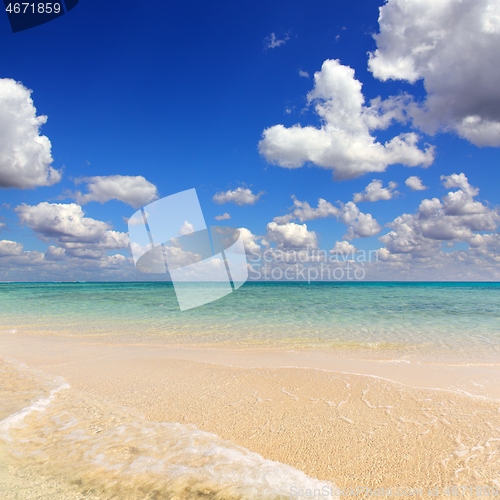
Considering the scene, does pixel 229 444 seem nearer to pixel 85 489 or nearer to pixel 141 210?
pixel 85 489

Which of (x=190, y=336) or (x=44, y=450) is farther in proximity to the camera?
(x=190, y=336)

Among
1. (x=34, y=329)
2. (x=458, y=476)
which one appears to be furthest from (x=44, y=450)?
(x=34, y=329)

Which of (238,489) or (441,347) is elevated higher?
(238,489)

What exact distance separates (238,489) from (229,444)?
2.31 feet

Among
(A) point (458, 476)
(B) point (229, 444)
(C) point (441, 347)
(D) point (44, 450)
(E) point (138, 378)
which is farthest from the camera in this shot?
(C) point (441, 347)

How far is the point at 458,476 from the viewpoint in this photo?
8.45 ft

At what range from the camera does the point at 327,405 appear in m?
4.04

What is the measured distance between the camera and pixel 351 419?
→ 361 cm

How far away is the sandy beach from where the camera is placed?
2.72 m

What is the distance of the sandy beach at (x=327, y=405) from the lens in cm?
272

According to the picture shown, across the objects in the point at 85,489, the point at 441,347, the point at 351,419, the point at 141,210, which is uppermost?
the point at 141,210

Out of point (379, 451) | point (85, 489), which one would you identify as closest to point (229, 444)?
point (85, 489)

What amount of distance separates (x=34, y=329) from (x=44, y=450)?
10.1 m

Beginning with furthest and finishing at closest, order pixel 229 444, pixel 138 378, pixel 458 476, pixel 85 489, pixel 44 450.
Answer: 1. pixel 138 378
2. pixel 229 444
3. pixel 44 450
4. pixel 458 476
5. pixel 85 489
